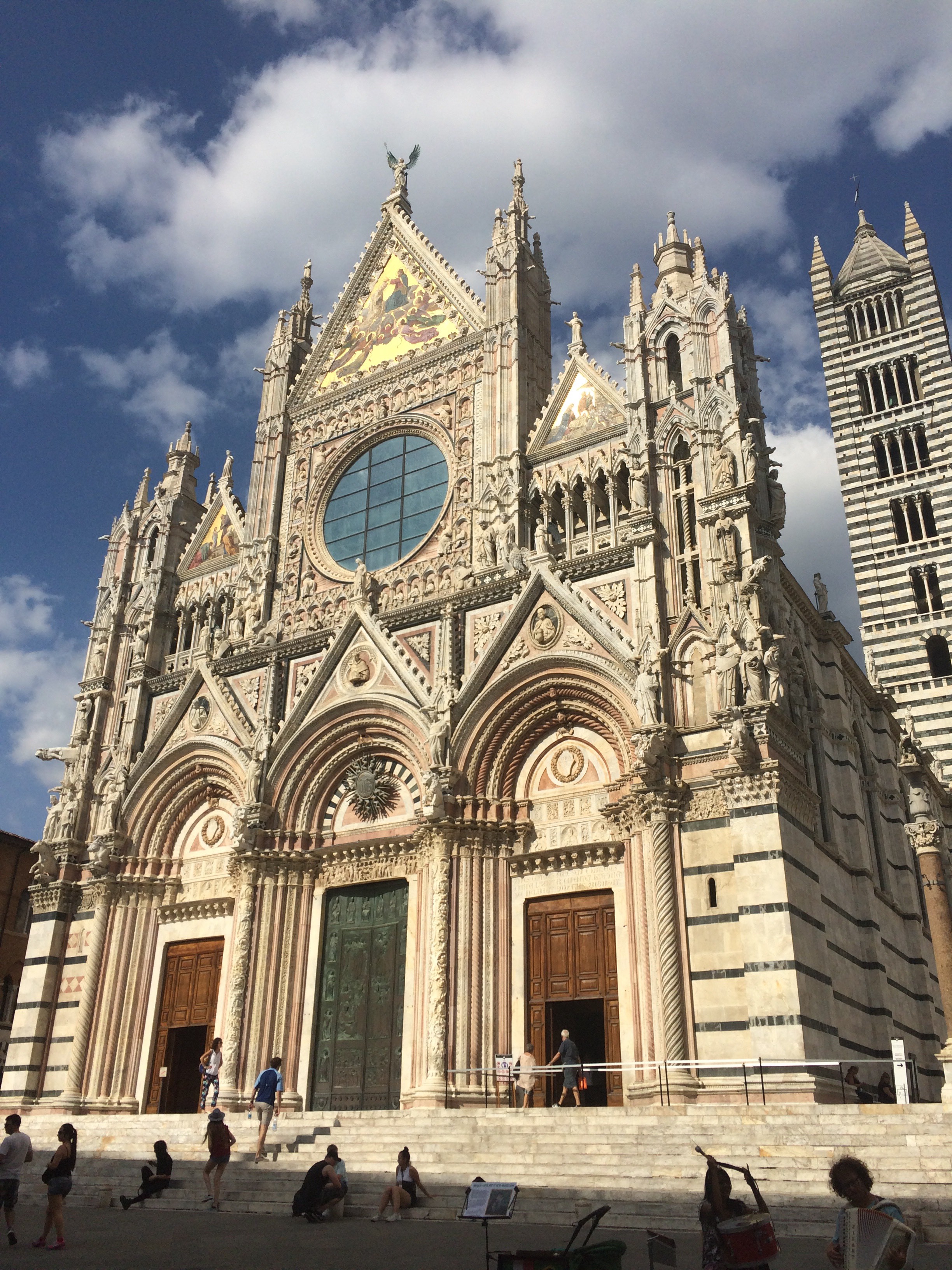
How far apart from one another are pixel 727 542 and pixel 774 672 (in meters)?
2.67

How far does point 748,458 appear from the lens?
19516mm

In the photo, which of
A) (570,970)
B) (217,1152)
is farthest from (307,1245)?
(570,970)

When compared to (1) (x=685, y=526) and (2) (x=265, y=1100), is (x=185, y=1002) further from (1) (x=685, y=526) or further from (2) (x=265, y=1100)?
(1) (x=685, y=526)

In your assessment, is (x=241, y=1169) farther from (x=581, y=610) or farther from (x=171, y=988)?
(x=581, y=610)

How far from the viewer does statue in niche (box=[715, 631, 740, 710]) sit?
687 inches

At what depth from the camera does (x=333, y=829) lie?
22.1 m

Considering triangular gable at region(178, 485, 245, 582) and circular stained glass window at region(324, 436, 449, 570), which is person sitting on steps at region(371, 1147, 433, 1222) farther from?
triangular gable at region(178, 485, 245, 582)

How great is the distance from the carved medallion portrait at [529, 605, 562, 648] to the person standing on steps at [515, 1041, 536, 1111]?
7.07 meters

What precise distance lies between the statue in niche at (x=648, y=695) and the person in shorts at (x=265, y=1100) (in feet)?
25.4

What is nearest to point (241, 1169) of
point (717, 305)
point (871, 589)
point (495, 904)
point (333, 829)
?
point (495, 904)

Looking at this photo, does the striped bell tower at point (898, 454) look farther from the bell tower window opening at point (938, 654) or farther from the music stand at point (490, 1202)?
the music stand at point (490, 1202)

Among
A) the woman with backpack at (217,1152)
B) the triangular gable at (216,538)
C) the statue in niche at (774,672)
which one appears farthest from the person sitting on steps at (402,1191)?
the triangular gable at (216,538)

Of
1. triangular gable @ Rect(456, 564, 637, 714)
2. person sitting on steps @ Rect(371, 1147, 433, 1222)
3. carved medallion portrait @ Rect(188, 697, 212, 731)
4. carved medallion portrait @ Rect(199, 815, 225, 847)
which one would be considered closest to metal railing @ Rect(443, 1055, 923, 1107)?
person sitting on steps @ Rect(371, 1147, 433, 1222)

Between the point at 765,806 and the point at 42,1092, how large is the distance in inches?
627
